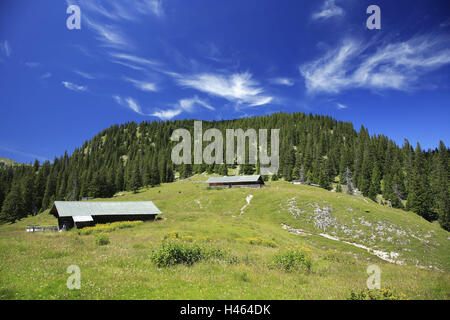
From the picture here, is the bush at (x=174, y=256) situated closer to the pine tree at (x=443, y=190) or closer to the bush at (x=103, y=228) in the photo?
the bush at (x=103, y=228)

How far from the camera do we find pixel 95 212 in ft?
150

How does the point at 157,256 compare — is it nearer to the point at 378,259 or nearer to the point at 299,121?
the point at 378,259

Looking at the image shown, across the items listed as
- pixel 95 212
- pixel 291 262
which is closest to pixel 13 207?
pixel 95 212

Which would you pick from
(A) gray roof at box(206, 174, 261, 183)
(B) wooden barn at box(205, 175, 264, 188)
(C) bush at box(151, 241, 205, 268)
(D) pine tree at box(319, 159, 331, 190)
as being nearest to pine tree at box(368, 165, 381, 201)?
(D) pine tree at box(319, 159, 331, 190)

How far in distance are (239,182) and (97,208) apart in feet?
184

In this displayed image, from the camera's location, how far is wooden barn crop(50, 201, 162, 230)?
42.6 meters

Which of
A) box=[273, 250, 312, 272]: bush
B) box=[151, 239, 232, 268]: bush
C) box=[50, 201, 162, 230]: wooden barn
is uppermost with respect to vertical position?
box=[151, 239, 232, 268]: bush

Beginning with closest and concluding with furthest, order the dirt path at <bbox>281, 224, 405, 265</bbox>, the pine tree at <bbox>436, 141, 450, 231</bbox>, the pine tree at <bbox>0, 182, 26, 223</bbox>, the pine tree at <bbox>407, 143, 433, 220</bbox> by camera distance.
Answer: the dirt path at <bbox>281, 224, 405, 265</bbox>
the pine tree at <bbox>436, 141, 450, 231</bbox>
the pine tree at <bbox>407, 143, 433, 220</bbox>
the pine tree at <bbox>0, 182, 26, 223</bbox>

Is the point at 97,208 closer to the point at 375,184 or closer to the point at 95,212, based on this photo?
the point at 95,212

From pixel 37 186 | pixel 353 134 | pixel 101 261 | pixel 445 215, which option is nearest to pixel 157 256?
pixel 101 261

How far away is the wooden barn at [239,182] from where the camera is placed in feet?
290

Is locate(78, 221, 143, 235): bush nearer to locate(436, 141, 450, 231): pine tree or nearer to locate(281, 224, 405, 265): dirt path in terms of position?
locate(281, 224, 405, 265): dirt path

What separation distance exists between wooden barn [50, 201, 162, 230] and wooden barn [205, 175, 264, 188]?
4199 centimetres

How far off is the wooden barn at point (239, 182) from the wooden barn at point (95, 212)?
42.0m
